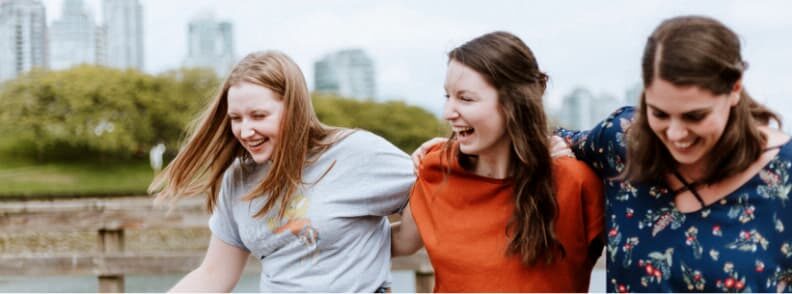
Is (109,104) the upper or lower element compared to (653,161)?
lower

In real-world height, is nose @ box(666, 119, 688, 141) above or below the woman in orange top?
above

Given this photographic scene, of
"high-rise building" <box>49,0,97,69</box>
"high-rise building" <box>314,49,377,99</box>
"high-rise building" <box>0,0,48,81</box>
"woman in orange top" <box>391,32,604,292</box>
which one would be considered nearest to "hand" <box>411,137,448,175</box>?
"woman in orange top" <box>391,32,604,292</box>

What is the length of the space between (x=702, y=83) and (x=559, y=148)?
0.52 m

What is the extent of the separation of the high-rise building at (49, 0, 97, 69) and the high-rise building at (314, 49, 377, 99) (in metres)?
26.9

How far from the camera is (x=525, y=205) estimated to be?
191 centimetres

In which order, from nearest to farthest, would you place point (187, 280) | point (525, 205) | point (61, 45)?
point (525, 205) → point (187, 280) → point (61, 45)

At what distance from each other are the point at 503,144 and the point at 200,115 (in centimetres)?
81

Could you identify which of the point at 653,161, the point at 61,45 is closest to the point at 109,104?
the point at 653,161

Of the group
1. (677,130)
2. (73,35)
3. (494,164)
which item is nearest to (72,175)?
(494,164)

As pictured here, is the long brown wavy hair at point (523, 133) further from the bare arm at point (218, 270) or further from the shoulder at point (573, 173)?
the bare arm at point (218, 270)

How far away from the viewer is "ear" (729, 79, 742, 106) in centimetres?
155

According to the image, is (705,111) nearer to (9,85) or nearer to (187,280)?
(187,280)

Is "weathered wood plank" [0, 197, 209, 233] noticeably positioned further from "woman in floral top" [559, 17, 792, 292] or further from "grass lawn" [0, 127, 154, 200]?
"grass lawn" [0, 127, 154, 200]

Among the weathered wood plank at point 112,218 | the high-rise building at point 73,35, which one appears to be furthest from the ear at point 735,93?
the high-rise building at point 73,35
